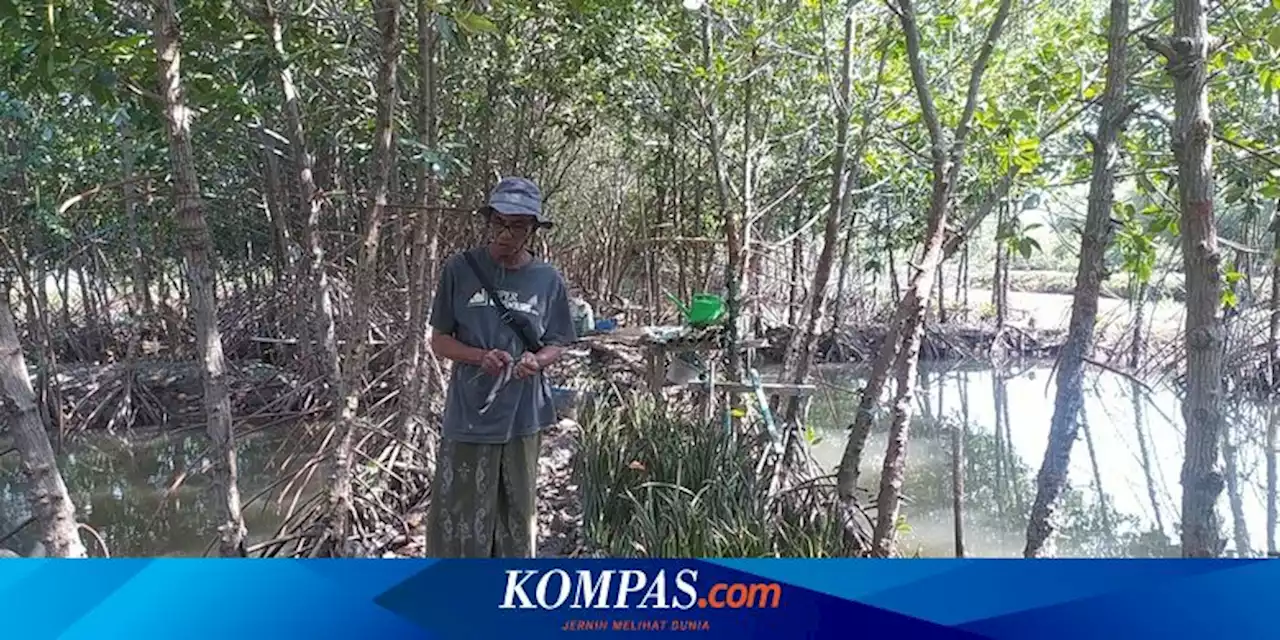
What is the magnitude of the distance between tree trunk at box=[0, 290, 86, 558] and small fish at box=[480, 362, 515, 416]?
3.17 ft

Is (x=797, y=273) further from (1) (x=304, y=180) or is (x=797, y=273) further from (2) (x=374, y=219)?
(2) (x=374, y=219)

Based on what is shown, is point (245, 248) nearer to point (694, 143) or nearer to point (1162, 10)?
point (694, 143)

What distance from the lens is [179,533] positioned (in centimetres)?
567

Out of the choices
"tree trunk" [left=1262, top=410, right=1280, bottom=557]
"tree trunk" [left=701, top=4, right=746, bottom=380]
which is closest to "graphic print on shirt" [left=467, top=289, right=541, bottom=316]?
"tree trunk" [left=701, top=4, right=746, bottom=380]

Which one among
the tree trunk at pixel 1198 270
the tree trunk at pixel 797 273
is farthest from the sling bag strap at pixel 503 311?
the tree trunk at pixel 797 273

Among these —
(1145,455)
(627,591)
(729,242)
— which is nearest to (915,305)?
(627,591)

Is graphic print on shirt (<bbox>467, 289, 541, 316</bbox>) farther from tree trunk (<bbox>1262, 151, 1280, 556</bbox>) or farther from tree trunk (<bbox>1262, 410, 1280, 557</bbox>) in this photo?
tree trunk (<bbox>1262, 151, 1280, 556</bbox>)

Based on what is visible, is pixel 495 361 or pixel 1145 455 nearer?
pixel 495 361

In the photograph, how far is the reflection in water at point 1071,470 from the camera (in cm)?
580

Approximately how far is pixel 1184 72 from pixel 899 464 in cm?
147

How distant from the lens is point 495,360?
2287 mm

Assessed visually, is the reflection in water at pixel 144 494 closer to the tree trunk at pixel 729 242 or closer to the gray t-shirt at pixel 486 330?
the tree trunk at pixel 729 242

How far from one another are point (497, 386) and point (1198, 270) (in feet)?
5.23

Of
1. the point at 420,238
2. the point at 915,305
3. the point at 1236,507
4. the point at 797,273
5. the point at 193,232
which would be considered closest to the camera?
the point at 193,232
